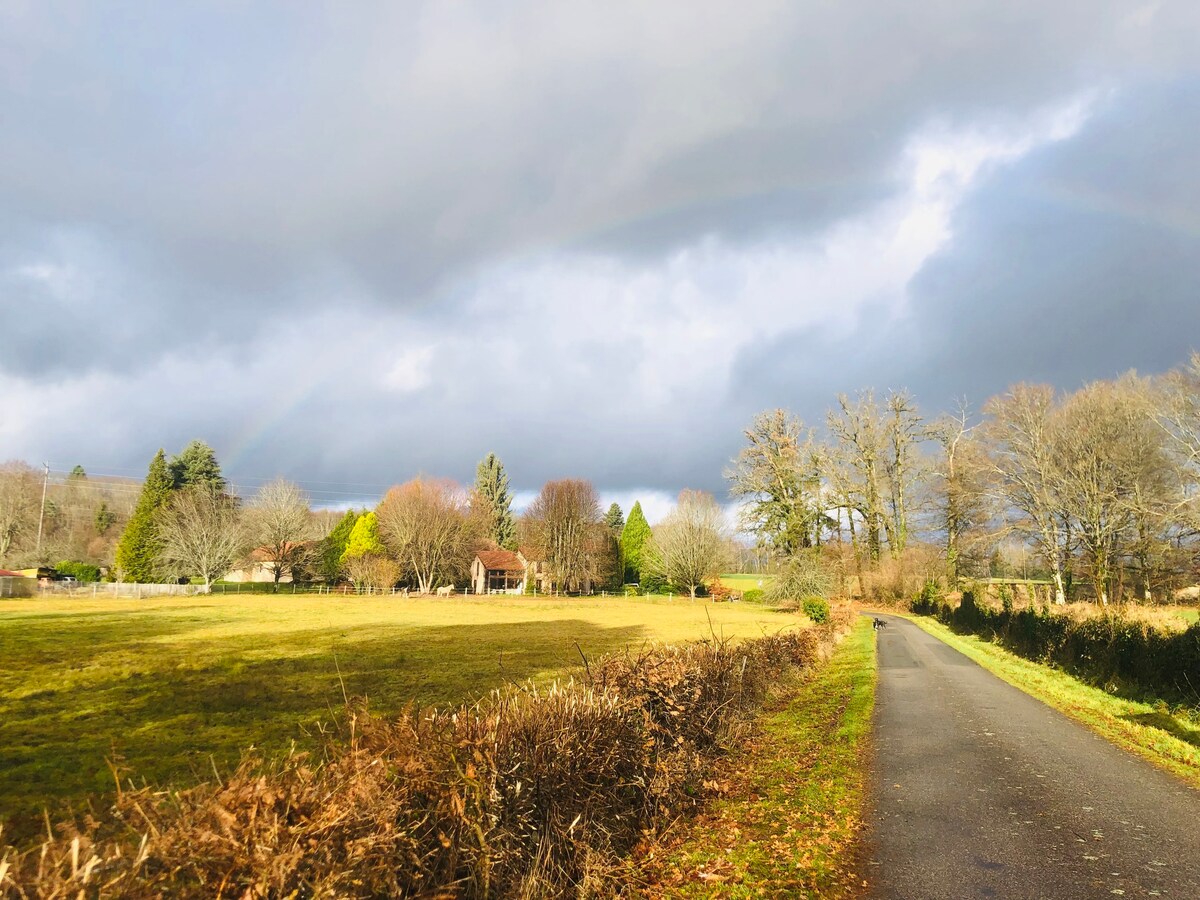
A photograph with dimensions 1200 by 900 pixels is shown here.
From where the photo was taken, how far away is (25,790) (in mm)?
9406

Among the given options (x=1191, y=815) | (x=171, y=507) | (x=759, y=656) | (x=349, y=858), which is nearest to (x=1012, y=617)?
(x=759, y=656)

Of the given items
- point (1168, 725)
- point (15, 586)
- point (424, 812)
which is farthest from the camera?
point (15, 586)

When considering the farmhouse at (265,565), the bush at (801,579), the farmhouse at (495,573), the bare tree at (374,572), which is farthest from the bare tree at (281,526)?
Answer: the bush at (801,579)

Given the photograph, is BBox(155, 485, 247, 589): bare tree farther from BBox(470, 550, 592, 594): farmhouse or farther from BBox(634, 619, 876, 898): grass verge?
BBox(634, 619, 876, 898): grass verge

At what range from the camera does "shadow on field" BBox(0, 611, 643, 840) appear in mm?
10398

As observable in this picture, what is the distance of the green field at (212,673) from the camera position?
36.0 feet

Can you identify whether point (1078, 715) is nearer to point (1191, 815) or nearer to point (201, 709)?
point (1191, 815)

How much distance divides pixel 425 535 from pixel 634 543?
98.1 ft

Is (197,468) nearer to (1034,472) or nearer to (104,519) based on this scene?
(104,519)

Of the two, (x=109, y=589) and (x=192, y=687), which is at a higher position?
(x=192, y=687)

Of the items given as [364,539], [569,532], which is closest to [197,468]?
[364,539]

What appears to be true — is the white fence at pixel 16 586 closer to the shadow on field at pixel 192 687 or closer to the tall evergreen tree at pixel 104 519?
the shadow on field at pixel 192 687

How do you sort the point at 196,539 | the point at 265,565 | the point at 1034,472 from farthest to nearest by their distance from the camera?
the point at 265,565 < the point at 196,539 < the point at 1034,472

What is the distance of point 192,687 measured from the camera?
17234 mm
